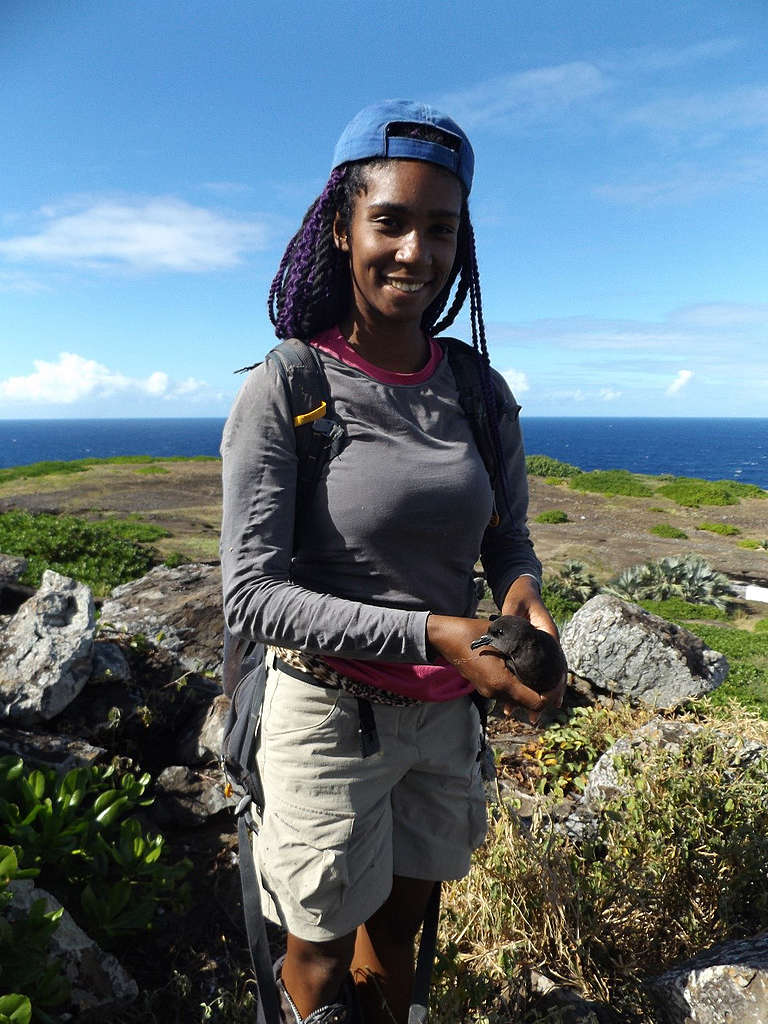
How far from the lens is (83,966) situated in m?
2.59

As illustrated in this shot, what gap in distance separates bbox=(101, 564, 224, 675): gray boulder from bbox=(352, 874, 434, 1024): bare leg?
9.41 ft

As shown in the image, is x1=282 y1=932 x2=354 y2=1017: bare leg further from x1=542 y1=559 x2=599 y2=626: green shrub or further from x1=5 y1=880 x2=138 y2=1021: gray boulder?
x1=542 y1=559 x2=599 y2=626: green shrub

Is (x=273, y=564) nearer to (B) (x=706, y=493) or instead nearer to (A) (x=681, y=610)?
(A) (x=681, y=610)

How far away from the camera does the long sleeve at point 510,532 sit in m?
2.18

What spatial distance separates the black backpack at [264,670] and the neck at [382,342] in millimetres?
160

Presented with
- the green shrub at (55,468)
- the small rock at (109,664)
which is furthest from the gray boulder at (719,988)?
the green shrub at (55,468)

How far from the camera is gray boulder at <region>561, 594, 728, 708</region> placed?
575cm

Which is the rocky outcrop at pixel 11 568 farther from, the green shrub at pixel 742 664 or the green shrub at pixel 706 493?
the green shrub at pixel 706 493

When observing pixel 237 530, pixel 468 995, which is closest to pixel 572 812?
pixel 468 995

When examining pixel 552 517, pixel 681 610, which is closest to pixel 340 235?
pixel 681 610

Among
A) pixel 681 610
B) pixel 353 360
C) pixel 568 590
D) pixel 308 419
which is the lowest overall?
pixel 681 610

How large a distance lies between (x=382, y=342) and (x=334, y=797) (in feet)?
3.84

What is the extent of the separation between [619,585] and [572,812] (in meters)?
8.61

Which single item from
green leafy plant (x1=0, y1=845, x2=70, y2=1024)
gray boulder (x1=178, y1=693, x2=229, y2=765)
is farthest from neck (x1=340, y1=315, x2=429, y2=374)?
gray boulder (x1=178, y1=693, x2=229, y2=765)
